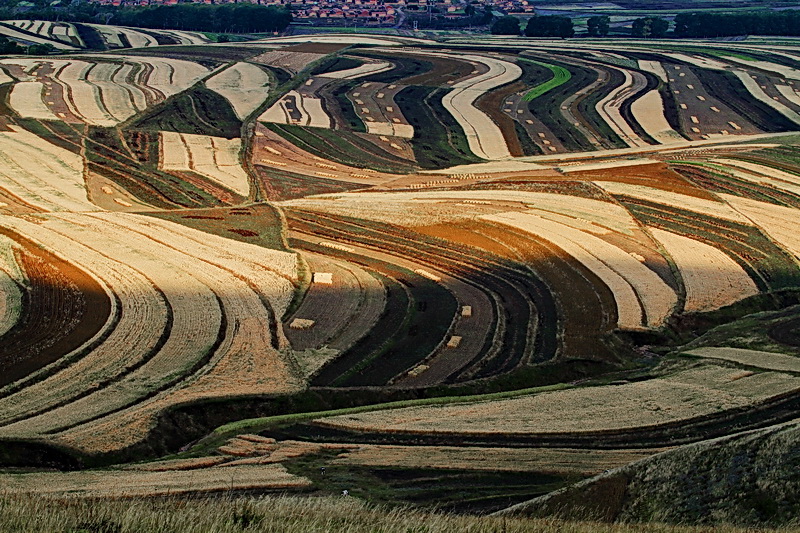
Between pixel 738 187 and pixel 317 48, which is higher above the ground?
pixel 317 48

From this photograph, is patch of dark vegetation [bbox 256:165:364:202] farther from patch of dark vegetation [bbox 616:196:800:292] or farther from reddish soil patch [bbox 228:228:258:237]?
patch of dark vegetation [bbox 616:196:800:292]

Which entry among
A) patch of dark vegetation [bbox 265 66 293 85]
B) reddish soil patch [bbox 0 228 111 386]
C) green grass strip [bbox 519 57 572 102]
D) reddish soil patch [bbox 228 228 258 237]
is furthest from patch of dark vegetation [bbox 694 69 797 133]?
reddish soil patch [bbox 0 228 111 386]

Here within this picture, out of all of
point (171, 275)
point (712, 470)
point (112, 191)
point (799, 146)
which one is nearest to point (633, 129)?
point (799, 146)

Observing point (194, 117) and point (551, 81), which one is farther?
point (551, 81)

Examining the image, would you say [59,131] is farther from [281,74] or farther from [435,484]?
[435,484]

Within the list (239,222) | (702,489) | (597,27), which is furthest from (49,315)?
(597,27)

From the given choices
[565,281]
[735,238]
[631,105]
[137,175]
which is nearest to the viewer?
[565,281]

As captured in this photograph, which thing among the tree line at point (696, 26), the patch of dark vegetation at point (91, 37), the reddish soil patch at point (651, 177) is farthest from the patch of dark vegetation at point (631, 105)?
the patch of dark vegetation at point (91, 37)
